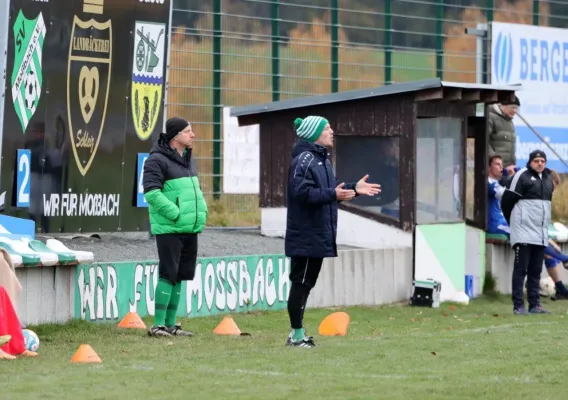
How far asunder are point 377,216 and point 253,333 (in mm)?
4687

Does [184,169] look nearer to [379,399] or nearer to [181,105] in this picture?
[379,399]

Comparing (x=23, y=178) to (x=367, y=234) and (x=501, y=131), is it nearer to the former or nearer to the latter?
(x=367, y=234)

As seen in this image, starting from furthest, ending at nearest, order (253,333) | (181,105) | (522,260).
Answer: (181,105), (522,260), (253,333)

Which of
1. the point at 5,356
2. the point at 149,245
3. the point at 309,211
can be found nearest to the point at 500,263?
the point at 149,245

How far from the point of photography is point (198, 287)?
14891 millimetres

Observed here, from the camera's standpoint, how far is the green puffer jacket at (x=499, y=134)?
19.8m

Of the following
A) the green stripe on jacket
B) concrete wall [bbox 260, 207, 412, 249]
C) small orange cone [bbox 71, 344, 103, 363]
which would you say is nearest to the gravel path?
concrete wall [bbox 260, 207, 412, 249]

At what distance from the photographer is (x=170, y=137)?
12680mm

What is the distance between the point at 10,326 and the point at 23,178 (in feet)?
14.6

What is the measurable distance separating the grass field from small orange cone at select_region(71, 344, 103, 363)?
12 cm

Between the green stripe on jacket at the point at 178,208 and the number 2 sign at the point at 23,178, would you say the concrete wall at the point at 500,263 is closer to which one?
the number 2 sign at the point at 23,178

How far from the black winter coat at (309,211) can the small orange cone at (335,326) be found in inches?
81.8

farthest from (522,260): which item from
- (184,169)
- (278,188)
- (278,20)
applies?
(278,20)

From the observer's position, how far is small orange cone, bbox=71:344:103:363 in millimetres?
10500
